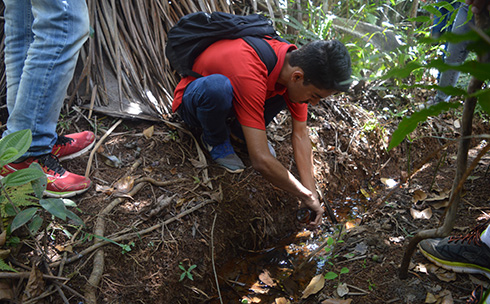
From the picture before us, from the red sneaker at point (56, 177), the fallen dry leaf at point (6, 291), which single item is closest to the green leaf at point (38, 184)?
the red sneaker at point (56, 177)

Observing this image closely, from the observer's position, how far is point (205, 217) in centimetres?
215

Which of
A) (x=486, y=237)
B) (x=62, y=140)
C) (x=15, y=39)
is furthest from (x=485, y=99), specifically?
(x=15, y=39)

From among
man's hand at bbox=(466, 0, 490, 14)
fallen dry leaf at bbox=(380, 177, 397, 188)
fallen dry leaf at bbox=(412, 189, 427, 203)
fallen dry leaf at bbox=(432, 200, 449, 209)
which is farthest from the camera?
fallen dry leaf at bbox=(380, 177, 397, 188)

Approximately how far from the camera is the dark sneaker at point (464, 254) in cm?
158

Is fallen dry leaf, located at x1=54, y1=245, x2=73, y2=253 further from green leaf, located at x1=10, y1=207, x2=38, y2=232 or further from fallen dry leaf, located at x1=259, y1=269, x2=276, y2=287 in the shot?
fallen dry leaf, located at x1=259, y1=269, x2=276, y2=287

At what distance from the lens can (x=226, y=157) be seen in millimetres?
2375

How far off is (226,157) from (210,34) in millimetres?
793

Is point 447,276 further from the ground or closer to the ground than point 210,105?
closer to the ground

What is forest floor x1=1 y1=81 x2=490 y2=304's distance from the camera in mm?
1711

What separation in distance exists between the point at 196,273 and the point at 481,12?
1.74m

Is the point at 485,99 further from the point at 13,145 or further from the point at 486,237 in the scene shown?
the point at 13,145

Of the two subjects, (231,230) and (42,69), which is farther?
(231,230)

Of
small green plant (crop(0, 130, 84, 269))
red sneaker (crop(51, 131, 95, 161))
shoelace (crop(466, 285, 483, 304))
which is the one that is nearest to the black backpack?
red sneaker (crop(51, 131, 95, 161))

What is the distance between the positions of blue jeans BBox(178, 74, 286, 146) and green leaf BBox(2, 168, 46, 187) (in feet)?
3.16
